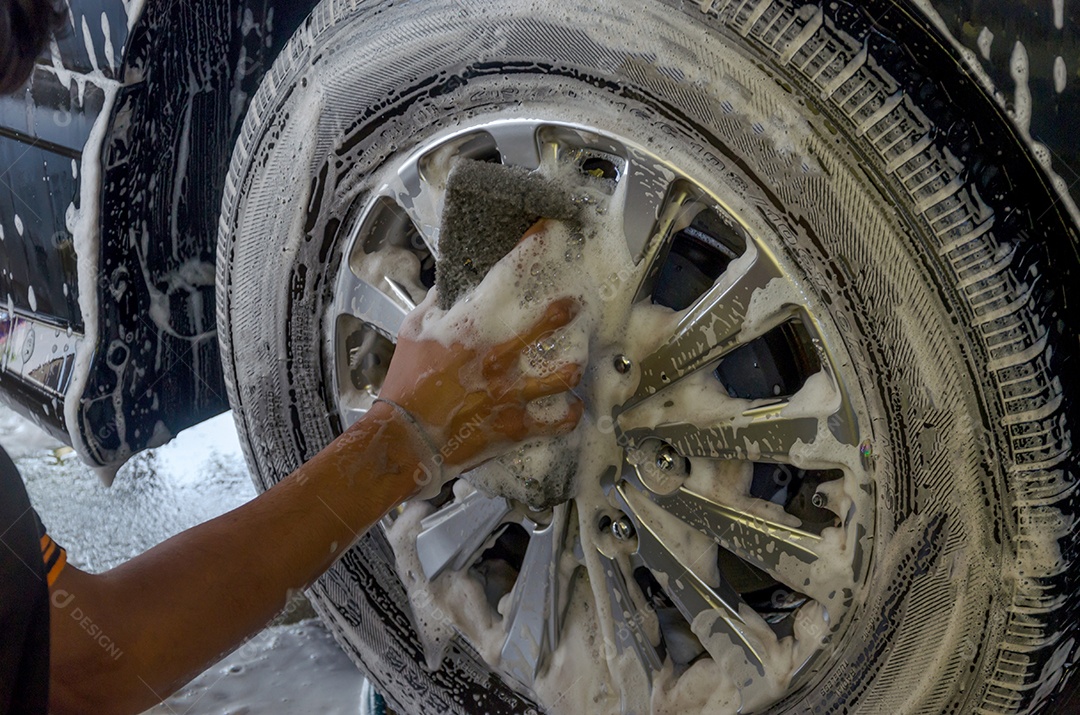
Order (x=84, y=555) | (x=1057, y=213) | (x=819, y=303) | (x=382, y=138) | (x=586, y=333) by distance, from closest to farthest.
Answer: (x=1057, y=213)
(x=819, y=303)
(x=586, y=333)
(x=382, y=138)
(x=84, y=555)

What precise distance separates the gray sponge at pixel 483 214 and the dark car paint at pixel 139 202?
551mm

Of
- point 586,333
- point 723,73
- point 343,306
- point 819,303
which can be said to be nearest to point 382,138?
point 343,306

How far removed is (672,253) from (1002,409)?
390 millimetres

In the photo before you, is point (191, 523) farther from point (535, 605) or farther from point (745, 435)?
point (745, 435)

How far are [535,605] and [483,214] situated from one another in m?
0.54

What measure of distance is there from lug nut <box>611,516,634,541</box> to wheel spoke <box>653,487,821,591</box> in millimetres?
84

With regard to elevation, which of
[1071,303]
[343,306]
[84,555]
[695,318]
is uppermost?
[1071,303]

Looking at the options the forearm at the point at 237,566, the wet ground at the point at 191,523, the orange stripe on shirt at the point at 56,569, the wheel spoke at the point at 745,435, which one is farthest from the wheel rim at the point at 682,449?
the wet ground at the point at 191,523

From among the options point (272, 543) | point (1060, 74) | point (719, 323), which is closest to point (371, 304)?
point (272, 543)

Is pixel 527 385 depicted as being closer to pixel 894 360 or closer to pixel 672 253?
pixel 672 253

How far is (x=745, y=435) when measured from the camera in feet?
3.36

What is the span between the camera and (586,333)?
108cm

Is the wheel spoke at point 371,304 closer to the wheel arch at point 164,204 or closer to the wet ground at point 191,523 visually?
the wheel arch at point 164,204

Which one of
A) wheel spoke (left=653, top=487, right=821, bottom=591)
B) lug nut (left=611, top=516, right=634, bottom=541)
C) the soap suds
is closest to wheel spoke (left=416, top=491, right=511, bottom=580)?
lug nut (left=611, top=516, right=634, bottom=541)
